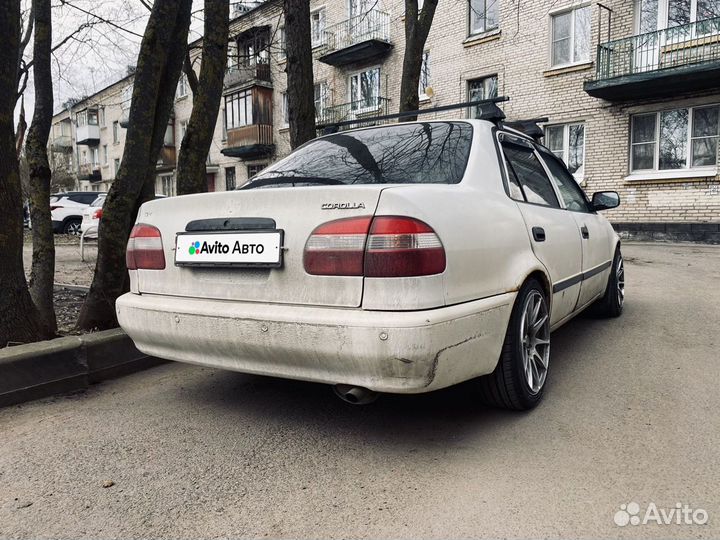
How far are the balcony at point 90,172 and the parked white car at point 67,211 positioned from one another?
24.7 m

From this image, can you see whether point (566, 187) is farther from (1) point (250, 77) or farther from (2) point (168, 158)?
(2) point (168, 158)

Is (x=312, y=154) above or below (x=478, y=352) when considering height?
above

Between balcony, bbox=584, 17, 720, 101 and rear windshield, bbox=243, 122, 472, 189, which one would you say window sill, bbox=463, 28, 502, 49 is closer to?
balcony, bbox=584, 17, 720, 101

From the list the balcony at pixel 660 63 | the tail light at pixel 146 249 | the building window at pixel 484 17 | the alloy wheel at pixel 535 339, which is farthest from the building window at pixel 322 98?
the alloy wheel at pixel 535 339

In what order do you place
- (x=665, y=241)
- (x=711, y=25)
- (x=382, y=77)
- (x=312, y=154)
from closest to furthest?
(x=312, y=154)
(x=711, y=25)
(x=665, y=241)
(x=382, y=77)

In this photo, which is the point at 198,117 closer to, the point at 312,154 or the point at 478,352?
the point at 312,154

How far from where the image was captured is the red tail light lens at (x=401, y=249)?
2168mm

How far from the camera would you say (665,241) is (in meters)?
13.5

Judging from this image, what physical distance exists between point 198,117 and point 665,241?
12.3 metres

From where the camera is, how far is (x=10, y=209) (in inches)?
134

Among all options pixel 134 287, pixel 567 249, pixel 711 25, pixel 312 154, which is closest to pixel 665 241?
pixel 711 25

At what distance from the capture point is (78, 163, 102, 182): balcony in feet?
139

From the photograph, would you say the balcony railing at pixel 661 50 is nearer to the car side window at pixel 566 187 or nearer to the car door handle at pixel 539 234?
the car side window at pixel 566 187

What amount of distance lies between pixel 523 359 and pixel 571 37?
15.3 m
